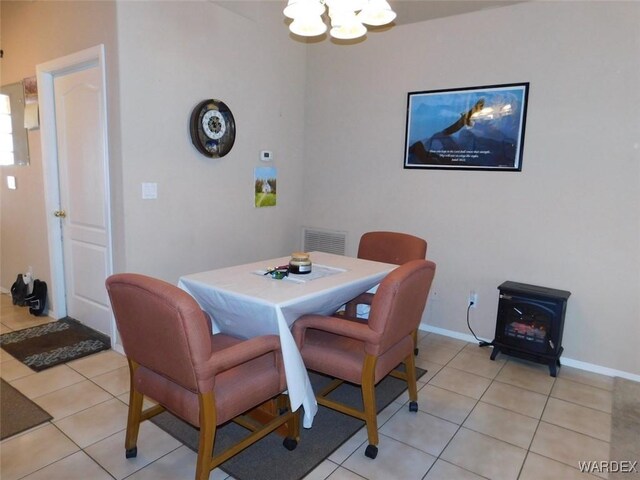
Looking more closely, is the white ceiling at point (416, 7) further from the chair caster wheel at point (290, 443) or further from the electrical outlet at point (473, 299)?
the chair caster wheel at point (290, 443)

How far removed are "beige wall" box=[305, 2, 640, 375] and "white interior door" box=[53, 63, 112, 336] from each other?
2.19m

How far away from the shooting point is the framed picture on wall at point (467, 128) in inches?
125

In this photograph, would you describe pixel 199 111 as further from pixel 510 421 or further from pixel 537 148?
pixel 510 421

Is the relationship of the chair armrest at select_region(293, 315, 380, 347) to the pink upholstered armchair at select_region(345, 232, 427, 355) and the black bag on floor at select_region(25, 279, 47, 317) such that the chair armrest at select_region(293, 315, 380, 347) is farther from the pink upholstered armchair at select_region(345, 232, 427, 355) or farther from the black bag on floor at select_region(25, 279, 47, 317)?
the black bag on floor at select_region(25, 279, 47, 317)

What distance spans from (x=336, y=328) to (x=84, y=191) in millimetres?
Answer: 2497

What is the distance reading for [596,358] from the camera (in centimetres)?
303

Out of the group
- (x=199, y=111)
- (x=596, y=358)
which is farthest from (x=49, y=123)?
(x=596, y=358)

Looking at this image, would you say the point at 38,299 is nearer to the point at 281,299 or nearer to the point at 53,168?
the point at 53,168

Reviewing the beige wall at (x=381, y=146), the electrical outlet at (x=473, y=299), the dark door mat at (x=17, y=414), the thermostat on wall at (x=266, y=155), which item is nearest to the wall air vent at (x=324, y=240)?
the beige wall at (x=381, y=146)

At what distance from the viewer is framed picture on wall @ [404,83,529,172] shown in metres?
3.17

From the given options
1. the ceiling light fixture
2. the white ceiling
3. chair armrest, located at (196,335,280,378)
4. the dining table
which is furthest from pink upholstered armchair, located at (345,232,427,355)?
the white ceiling

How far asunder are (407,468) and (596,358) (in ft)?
6.42

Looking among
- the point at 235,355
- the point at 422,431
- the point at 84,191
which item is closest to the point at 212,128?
the point at 84,191

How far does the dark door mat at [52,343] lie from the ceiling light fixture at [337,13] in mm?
2748
